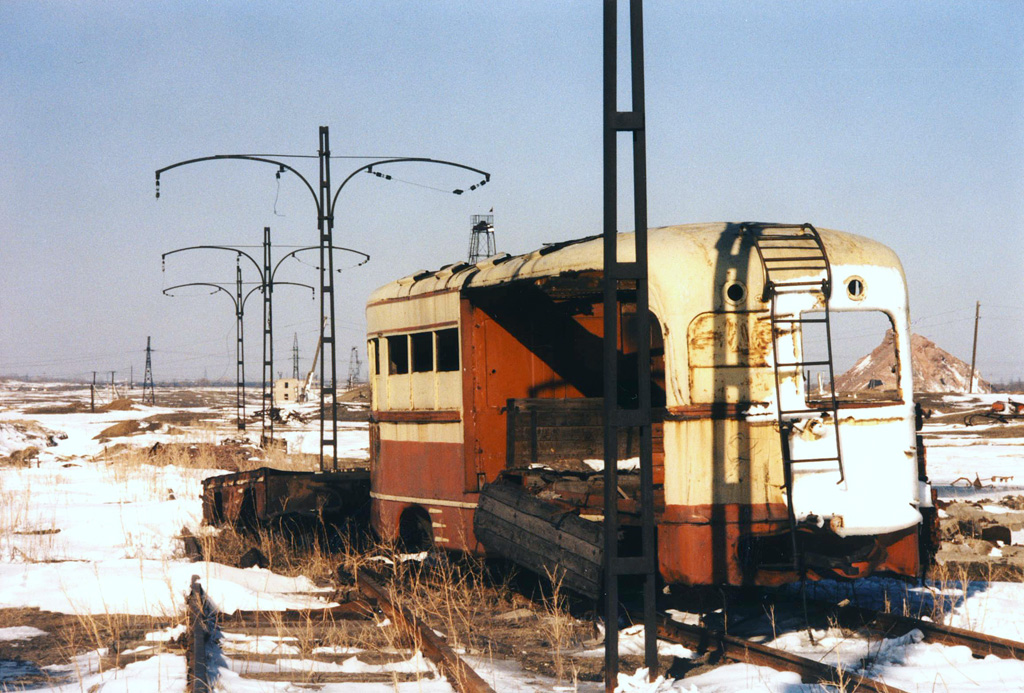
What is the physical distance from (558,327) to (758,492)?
4080mm

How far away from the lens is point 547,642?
28.4 feet

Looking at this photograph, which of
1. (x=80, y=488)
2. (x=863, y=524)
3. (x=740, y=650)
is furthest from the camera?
(x=80, y=488)

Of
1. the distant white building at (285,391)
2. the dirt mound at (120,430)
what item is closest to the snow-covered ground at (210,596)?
the dirt mound at (120,430)

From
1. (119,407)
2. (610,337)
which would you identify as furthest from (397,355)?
(119,407)

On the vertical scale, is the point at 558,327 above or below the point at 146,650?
above

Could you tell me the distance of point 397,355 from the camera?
13359 millimetres

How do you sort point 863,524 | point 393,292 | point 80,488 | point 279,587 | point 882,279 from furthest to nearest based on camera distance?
point 80,488 → point 393,292 → point 279,587 → point 882,279 → point 863,524

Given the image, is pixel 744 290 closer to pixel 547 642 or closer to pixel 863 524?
pixel 863 524

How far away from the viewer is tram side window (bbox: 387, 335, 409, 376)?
13266 mm

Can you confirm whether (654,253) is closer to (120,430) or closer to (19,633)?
(19,633)

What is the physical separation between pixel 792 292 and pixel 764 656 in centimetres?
286

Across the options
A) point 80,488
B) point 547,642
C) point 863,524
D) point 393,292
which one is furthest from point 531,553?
point 80,488

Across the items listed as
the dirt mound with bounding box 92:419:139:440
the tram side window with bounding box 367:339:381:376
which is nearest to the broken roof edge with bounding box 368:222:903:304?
the tram side window with bounding box 367:339:381:376

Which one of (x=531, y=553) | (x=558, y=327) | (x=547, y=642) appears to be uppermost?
(x=558, y=327)
